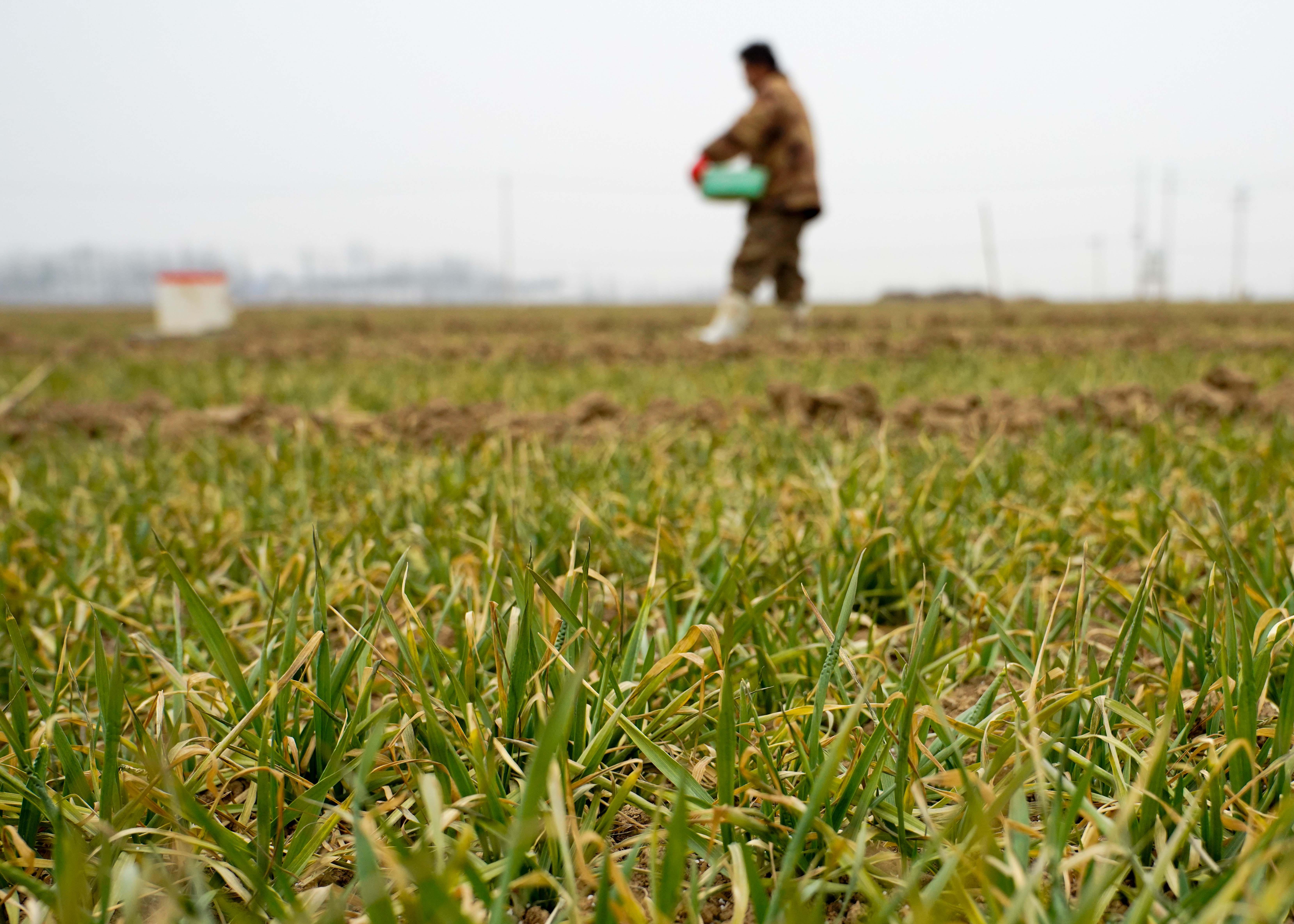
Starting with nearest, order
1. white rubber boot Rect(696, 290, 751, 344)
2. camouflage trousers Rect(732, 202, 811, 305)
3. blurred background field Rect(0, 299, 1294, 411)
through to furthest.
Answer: blurred background field Rect(0, 299, 1294, 411), white rubber boot Rect(696, 290, 751, 344), camouflage trousers Rect(732, 202, 811, 305)

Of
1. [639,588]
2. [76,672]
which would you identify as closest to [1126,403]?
[639,588]

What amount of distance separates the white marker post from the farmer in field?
7.92 meters

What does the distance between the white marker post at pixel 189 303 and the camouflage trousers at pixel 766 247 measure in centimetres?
794

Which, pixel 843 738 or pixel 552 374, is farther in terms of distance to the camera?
pixel 552 374

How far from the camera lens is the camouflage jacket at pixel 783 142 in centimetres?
891

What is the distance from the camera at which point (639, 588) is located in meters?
1.89

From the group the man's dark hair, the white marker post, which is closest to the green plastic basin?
the man's dark hair

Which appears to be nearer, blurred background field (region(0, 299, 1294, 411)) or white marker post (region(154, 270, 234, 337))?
blurred background field (region(0, 299, 1294, 411))

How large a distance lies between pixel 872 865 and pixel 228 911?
619mm

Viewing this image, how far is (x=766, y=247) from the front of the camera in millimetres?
9094

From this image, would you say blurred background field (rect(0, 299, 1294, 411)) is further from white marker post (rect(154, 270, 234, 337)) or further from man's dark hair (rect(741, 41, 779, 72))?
man's dark hair (rect(741, 41, 779, 72))

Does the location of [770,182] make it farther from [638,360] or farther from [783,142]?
[638,360]

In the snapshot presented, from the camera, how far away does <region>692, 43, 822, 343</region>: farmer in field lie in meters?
8.91

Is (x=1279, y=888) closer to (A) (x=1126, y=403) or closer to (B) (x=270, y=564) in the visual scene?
(B) (x=270, y=564)
